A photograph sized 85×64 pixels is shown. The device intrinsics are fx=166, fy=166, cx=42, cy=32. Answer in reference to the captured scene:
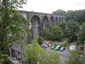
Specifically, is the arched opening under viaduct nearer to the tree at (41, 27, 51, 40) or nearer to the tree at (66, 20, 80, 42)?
the tree at (41, 27, 51, 40)

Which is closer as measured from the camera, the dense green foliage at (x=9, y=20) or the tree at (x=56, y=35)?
the dense green foliage at (x=9, y=20)

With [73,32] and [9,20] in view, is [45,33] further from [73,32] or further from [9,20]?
[9,20]

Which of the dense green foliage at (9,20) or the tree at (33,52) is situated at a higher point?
the dense green foliage at (9,20)

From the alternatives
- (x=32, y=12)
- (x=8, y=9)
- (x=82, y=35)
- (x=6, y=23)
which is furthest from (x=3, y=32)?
(x=32, y=12)

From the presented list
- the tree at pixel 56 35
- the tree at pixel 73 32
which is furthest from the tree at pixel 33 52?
the tree at pixel 56 35

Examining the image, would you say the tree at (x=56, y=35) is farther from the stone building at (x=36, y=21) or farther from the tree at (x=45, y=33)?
the stone building at (x=36, y=21)

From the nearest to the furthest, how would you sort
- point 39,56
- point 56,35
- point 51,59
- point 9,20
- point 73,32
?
point 9,20 < point 51,59 < point 39,56 < point 73,32 < point 56,35

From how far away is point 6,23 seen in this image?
17.9 ft

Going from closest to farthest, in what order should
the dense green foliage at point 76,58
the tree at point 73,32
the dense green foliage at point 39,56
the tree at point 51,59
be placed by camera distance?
the dense green foliage at point 76,58 < the tree at point 51,59 < the dense green foliage at point 39,56 < the tree at point 73,32

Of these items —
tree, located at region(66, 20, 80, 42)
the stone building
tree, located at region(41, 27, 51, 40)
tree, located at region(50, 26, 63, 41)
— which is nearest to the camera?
the stone building

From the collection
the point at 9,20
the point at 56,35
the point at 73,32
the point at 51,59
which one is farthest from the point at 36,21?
the point at 9,20

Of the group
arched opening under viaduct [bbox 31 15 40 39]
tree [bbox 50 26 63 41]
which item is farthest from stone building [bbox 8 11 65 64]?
tree [bbox 50 26 63 41]

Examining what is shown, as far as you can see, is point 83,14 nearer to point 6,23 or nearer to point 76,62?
A: point 76,62

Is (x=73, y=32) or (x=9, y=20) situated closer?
(x=9, y=20)
